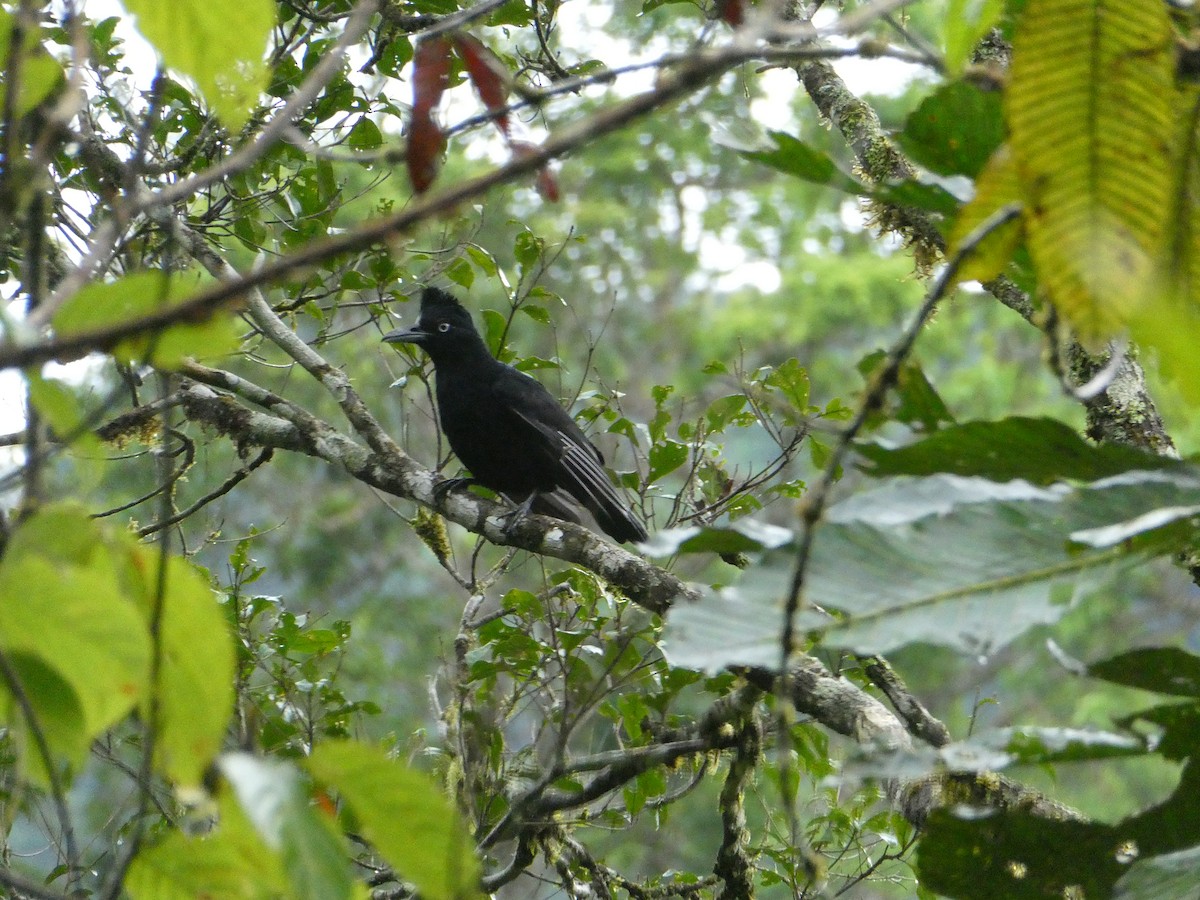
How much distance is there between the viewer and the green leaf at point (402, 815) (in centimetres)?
83

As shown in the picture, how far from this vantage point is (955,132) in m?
1.46

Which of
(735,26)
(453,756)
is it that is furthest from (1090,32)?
(453,756)

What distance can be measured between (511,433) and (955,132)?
4090mm

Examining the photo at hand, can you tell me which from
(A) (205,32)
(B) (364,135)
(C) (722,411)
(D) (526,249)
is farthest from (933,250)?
(A) (205,32)

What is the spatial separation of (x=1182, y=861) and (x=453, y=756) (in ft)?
8.31

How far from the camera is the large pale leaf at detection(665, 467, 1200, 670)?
3.63 ft

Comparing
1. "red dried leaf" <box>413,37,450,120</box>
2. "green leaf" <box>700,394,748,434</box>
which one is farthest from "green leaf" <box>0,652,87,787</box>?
"green leaf" <box>700,394,748,434</box>

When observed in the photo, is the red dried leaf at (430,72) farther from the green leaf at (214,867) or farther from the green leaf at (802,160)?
the green leaf at (214,867)

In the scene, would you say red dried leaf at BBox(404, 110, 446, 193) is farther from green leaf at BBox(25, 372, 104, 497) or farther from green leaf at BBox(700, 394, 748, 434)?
green leaf at BBox(700, 394, 748, 434)

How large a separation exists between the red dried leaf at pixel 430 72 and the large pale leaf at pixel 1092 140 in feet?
2.34

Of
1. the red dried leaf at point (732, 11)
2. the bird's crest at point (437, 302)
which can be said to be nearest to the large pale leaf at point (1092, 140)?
the red dried leaf at point (732, 11)

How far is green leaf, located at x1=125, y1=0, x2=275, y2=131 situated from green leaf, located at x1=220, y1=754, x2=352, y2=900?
0.48 m

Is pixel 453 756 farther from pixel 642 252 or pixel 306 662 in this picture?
pixel 642 252

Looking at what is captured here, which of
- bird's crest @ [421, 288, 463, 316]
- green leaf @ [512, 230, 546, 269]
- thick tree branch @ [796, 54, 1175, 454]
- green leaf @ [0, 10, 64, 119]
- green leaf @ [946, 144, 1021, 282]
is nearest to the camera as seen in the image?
green leaf @ [0, 10, 64, 119]
